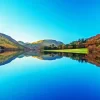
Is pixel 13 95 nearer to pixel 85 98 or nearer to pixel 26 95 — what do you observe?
pixel 26 95

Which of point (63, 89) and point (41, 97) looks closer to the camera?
point (41, 97)

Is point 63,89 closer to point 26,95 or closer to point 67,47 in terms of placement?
point 26,95

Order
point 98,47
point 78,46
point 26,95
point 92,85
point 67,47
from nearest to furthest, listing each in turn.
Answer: point 26,95 < point 92,85 < point 98,47 < point 78,46 < point 67,47

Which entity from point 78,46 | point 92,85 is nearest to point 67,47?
point 78,46

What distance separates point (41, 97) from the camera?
8.95 m

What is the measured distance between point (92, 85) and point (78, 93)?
92.1 inches

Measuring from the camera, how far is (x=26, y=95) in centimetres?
920

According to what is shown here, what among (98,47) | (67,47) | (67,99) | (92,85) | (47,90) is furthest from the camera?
(67,47)

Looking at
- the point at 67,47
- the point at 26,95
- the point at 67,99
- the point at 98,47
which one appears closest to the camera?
the point at 67,99

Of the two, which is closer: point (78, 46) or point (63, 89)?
point (63, 89)

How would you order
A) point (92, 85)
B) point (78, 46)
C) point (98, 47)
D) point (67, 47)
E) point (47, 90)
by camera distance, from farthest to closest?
point (67, 47), point (78, 46), point (98, 47), point (92, 85), point (47, 90)

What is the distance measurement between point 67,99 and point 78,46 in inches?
3374

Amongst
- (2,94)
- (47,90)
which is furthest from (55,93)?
(2,94)

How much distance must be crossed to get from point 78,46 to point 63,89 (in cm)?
8384
